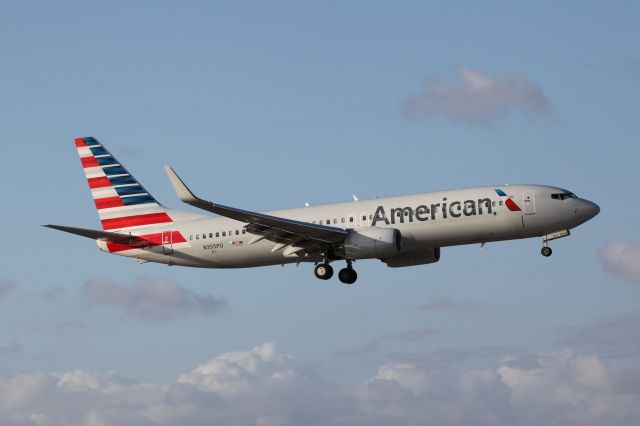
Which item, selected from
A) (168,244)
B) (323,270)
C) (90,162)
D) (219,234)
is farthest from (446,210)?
(90,162)

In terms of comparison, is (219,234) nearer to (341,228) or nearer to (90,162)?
(341,228)

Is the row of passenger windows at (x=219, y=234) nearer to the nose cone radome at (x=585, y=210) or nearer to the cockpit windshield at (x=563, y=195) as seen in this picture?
the cockpit windshield at (x=563, y=195)

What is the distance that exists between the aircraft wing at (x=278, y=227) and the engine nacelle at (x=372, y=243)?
2.14ft

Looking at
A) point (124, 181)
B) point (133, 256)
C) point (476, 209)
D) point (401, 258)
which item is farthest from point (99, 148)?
point (476, 209)

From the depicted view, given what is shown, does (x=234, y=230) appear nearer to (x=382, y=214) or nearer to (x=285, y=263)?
(x=285, y=263)

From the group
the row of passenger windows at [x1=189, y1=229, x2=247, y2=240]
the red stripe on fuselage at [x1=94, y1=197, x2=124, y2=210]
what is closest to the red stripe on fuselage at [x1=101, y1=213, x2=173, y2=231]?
the red stripe on fuselage at [x1=94, y1=197, x2=124, y2=210]

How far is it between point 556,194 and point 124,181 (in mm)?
27496

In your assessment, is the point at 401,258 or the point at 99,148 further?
the point at 99,148

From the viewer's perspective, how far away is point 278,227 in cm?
6700

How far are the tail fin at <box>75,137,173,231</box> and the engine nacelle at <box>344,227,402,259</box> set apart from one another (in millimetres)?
12712

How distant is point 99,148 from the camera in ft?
262

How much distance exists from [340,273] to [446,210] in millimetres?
8752

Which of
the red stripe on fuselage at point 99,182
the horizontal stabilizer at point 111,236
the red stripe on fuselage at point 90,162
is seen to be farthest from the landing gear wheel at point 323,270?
the red stripe on fuselage at point 90,162

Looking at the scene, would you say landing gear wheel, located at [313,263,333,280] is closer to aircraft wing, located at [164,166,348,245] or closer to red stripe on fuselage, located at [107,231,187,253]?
aircraft wing, located at [164,166,348,245]
